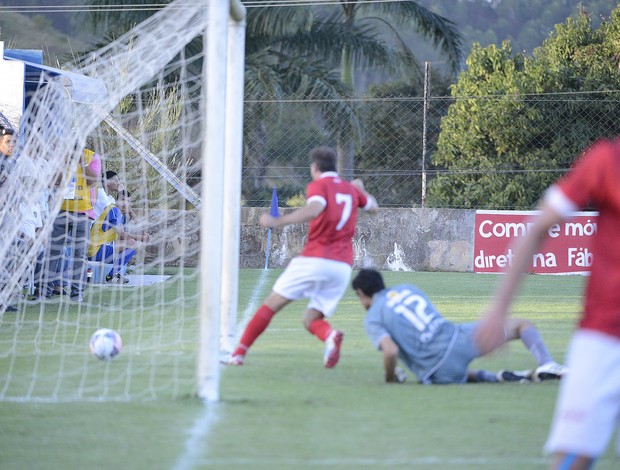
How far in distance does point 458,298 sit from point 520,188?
6861 millimetres

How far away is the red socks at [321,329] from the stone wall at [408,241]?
11497mm

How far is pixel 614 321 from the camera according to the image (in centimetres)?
372

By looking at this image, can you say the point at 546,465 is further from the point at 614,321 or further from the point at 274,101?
the point at 274,101

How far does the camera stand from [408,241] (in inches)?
776

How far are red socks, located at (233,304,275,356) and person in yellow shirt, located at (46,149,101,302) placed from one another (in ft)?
14.8

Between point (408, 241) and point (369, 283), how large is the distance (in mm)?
12381

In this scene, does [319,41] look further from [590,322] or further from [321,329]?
[590,322]

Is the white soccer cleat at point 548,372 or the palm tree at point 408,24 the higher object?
Result: the palm tree at point 408,24

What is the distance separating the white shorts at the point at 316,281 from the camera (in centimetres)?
809

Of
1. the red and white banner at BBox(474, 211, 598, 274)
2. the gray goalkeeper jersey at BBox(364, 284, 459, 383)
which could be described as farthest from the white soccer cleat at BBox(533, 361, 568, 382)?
the red and white banner at BBox(474, 211, 598, 274)

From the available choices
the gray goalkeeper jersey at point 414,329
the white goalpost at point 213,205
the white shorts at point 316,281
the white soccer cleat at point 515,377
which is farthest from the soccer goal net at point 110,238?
the white soccer cleat at point 515,377

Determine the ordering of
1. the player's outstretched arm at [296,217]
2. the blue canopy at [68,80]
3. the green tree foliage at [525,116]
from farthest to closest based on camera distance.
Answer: the green tree foliage at [525,116]
the blue canopy at [68,80]
the player's outstretched arm at [296,217]

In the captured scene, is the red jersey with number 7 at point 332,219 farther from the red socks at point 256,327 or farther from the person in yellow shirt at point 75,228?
the person in yellow shirt at point 75,228

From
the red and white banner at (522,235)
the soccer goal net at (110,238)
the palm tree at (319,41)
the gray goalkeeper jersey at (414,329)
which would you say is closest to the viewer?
the soccer goal net at (110,238)
